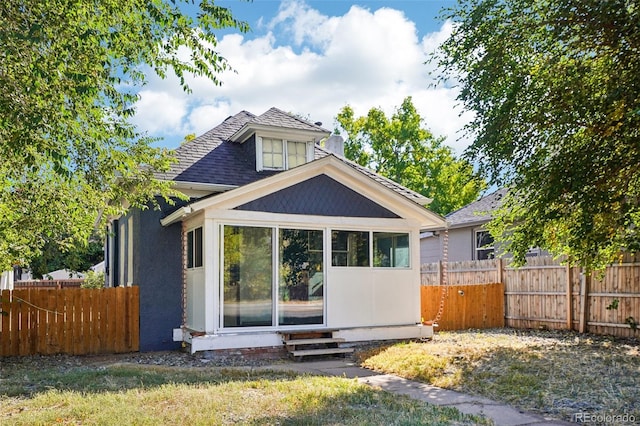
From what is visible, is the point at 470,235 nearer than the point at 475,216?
No

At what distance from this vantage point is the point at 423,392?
7531 millimetres

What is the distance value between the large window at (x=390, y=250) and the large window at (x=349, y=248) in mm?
231

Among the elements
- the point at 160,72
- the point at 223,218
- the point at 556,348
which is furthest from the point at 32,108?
the point at 556,348

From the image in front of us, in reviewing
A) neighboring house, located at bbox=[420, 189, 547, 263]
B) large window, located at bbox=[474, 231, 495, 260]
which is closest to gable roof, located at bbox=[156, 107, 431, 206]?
neighboring house, located at bbox=[420, 189, 547, 263]

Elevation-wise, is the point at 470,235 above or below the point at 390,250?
above

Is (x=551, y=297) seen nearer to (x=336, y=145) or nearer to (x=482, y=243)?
(x=482, y=243)

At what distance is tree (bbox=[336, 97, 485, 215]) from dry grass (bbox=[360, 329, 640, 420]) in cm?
2035

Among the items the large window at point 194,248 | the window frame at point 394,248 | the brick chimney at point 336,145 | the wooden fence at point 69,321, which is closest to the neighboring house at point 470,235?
the brick chimney at point 336,145

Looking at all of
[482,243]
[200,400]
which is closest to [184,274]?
[200,400]

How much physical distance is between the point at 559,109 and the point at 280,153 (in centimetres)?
612

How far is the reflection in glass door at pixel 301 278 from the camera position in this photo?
10.9m

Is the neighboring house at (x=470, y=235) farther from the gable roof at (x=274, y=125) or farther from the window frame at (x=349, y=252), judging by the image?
the window frame at (x=349, y=252)

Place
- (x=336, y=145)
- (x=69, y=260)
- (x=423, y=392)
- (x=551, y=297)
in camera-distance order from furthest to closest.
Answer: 1. (x=69, y=260)
2. (x=336, y=145)
3. (x=551, y=297)
4. (x=423, y=392)

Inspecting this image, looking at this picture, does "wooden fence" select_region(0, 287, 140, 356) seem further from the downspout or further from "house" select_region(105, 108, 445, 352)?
the downspout
